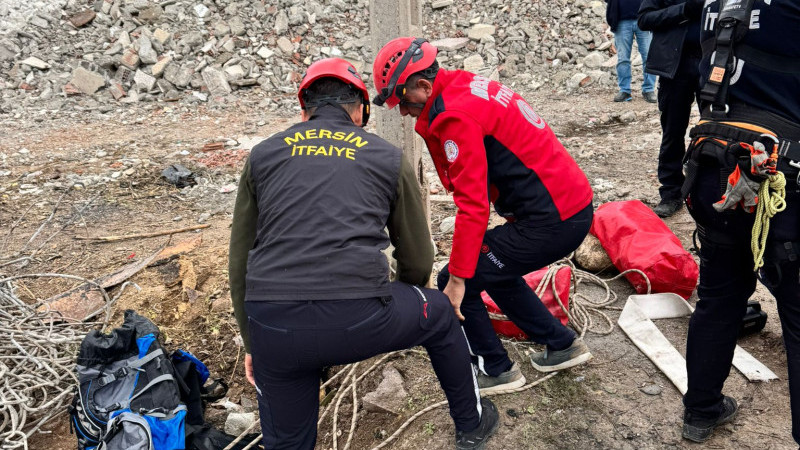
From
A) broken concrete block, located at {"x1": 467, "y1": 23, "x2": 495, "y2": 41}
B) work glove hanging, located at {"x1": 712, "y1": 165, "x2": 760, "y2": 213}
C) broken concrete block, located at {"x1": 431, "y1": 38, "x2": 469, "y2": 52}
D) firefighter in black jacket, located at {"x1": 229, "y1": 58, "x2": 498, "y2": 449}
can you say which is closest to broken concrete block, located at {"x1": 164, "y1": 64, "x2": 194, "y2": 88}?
broken concrete block, located at {"x1": 431, "y1": 38, "x2": 469, "y2": 52}

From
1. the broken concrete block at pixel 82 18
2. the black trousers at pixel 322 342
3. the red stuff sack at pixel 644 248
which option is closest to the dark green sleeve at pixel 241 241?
the black trousers at pixel 322 342

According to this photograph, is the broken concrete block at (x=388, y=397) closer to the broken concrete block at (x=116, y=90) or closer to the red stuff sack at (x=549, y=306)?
the red stuff sack at (x=549, y=306)

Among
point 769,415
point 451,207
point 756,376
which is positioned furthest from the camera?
point 451,207

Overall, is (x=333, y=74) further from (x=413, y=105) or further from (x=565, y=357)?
(x=565, y=357)

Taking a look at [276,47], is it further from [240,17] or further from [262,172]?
[262,172]

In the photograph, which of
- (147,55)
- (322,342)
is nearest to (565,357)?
(322,342)

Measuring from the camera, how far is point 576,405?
310 cm

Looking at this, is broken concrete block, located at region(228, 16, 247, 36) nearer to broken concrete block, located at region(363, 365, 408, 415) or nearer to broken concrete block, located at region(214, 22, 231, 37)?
broken concrete block, located at region(214, 22, 231, 37)

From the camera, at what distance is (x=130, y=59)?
11250mm

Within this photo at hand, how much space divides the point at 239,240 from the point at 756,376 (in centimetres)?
273

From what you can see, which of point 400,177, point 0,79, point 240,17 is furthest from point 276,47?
point 400,177

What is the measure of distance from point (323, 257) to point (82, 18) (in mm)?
12491

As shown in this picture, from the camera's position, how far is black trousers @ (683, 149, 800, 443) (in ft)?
7.18

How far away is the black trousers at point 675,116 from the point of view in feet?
15.2
